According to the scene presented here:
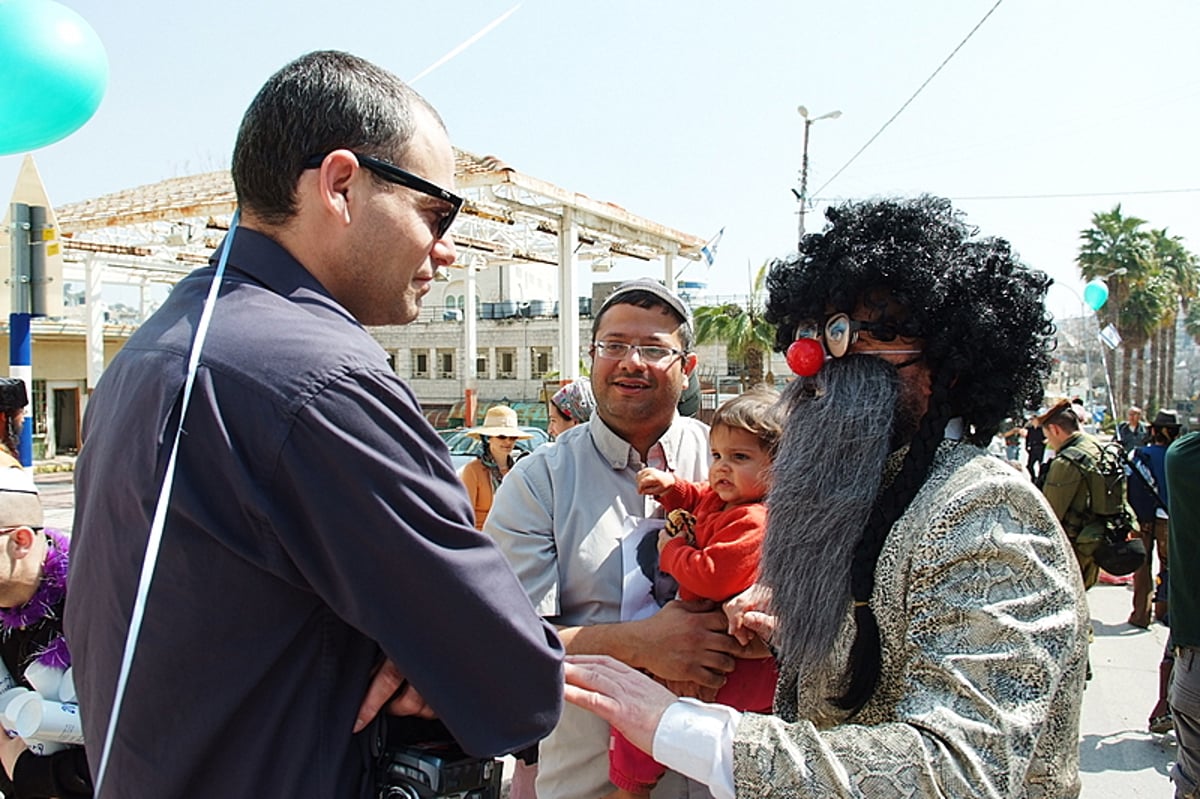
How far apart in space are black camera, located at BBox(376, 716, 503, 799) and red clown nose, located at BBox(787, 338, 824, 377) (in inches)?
39.2

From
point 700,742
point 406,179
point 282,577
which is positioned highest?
point 406,179

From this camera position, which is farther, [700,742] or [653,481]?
[653,481]

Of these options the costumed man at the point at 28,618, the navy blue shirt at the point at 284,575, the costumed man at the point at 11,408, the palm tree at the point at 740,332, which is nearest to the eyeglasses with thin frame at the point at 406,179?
the navy blue shirt at the point at 284,575

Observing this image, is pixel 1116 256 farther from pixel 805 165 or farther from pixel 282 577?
pixel 282 577

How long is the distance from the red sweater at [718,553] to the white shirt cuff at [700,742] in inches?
29.1

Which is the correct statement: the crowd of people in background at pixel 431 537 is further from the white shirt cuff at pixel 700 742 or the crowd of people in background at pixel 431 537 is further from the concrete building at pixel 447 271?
the concrete building at pixel 447 271

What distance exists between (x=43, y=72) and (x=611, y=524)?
139 inches

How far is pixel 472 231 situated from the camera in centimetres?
2356

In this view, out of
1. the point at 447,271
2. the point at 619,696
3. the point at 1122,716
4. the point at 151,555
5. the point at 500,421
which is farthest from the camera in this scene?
the point at 447,271

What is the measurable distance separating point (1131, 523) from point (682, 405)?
426cm

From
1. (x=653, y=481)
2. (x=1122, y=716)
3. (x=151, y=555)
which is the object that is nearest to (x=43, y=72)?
(x=653, y=481)

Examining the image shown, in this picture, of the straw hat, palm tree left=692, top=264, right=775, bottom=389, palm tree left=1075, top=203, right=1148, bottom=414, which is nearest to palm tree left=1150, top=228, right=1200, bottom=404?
palm tree left=1075, top=203, right=1148, bottom=414

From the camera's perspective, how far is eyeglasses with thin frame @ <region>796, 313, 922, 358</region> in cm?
170

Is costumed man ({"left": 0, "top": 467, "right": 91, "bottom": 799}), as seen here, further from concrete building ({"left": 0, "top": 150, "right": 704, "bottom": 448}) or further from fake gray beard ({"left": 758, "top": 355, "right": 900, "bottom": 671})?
concrete building ({"left": 0, "top": 150, "right": 704, "bottom": 448})
